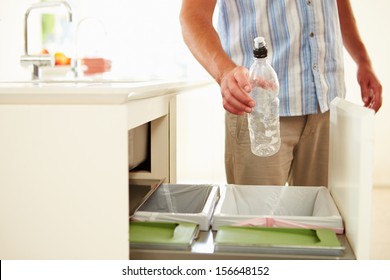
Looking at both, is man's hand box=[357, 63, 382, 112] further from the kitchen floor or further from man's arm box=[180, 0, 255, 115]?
the kitchen floor

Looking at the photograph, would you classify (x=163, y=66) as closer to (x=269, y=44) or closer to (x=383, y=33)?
(x=383, y=33)

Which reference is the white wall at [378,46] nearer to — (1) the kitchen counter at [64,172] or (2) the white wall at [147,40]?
(2) the white wall at [147,40]

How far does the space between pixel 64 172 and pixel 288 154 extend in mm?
707

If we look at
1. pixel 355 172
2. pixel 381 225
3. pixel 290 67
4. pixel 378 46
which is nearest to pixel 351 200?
pixel 355 172

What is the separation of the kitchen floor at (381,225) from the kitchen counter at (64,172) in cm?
169

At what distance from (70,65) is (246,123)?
1.28m

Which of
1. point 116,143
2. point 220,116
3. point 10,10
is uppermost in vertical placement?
point 10,10

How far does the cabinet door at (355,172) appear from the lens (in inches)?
30.2

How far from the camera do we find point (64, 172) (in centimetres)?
77

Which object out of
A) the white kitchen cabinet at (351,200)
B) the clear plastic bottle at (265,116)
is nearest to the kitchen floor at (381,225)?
the clear plastic bottle at (265,116)

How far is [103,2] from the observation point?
12.0 feet

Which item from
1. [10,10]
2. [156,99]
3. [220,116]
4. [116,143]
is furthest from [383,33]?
[116,143]

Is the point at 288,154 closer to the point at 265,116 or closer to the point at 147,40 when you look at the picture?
the point at 265,116

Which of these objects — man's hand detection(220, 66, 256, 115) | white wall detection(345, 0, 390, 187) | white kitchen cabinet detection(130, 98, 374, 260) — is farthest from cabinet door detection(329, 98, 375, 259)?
white wall detection(345, 0, 390, 187)
